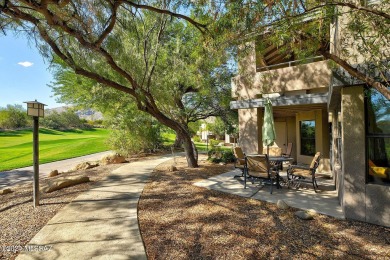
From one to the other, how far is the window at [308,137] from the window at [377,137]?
21.4 ft

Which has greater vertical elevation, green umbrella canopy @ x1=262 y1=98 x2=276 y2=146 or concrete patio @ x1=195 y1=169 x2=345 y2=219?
green umbrella canopy @ x1=262 y1=98 x2=276 y2=146

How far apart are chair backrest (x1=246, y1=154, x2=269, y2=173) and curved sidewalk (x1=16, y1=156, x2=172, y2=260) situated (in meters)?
3.55

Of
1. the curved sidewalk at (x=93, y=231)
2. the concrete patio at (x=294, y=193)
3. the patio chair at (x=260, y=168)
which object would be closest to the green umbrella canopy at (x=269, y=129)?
the patio chair at (x=260, y=168)

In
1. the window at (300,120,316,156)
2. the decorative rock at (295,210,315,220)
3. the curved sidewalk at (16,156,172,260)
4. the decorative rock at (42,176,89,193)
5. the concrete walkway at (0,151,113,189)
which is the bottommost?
the concrete walkway at (0,151,113,189)

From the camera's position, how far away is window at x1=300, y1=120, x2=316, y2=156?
10633 millimetres

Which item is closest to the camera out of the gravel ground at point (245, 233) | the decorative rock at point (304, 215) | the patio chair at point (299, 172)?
the gravel ground at point (245, 233)

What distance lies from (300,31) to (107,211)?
595 centimetres

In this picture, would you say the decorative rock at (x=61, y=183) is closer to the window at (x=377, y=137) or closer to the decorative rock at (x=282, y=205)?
the decorative rock at (x=282, y=205)

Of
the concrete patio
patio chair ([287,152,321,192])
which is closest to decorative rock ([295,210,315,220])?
the concrete patio

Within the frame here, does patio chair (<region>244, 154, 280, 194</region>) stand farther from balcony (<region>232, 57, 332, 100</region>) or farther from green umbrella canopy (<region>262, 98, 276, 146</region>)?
balcony (<region>232, 57, 332, 100</region>)

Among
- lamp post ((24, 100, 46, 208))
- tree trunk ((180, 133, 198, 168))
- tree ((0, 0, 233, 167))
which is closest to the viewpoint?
lamp post ((24, 100, 46, 208))

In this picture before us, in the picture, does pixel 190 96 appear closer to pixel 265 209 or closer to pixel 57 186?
pixel 57 186

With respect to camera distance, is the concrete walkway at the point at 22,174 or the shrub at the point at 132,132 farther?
the shrub at the point at 132,132

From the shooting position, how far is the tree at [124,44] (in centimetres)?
601
